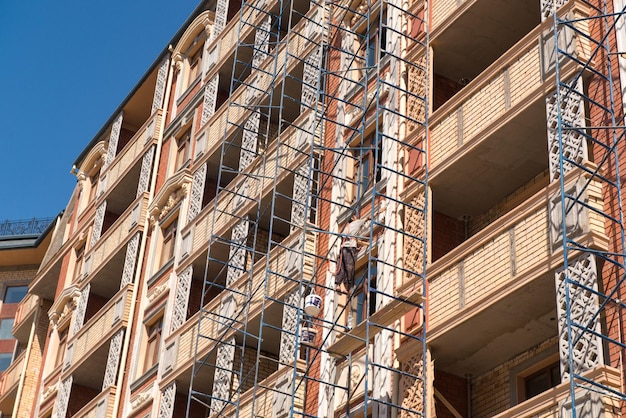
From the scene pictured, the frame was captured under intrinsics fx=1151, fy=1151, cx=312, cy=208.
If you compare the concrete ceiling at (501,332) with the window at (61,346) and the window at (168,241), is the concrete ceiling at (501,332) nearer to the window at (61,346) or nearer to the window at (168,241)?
the window at (168,241)

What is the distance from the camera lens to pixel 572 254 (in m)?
17.7

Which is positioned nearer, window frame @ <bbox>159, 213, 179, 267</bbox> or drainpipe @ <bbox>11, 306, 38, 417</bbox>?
window frame @ <bbox>159, 213, 179, 267</bbox>

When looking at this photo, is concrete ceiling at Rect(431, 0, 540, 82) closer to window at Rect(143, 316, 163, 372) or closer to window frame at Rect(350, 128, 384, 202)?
window frame at Rect(350, 128, 384, 202)

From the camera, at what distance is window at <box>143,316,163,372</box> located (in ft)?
107

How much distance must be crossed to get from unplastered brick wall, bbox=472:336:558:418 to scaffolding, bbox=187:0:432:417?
1.43m

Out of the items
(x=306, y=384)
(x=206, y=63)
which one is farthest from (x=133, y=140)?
(x=306, y=384)

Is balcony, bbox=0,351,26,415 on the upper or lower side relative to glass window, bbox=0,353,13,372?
lower

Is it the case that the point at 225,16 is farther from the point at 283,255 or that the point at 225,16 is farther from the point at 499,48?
the point at 499,48

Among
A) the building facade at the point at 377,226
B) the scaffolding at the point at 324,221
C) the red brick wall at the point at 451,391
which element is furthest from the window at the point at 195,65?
the red brick wall at the point at 451,391

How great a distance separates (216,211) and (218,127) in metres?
3.46

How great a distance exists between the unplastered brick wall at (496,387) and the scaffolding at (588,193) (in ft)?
8.82

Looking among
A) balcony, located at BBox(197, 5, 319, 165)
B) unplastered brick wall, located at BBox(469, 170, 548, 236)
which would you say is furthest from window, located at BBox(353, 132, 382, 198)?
balcony, located at BBox(197, 5, 319, 165)

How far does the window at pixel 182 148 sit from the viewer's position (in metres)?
37.0

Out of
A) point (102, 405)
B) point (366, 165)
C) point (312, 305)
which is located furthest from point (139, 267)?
point (312, 305)
